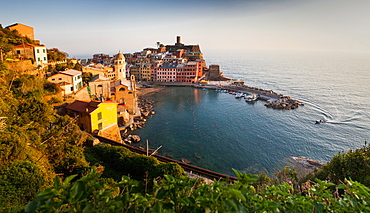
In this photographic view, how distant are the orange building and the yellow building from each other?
19.1m

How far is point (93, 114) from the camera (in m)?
14.2

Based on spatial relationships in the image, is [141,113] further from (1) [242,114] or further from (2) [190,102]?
(1) [242,114]

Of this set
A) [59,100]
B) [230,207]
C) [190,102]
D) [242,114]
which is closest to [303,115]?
[242,114]

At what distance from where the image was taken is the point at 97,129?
14609mm

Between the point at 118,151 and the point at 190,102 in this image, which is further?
the point at 190,102

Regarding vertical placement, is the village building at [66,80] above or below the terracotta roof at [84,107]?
above

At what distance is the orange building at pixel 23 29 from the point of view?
25.7m

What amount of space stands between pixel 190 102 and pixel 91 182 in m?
31.2

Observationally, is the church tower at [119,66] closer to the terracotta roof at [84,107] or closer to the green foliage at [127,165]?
the terracotta roof at [84,107]

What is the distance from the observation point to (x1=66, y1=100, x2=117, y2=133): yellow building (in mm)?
14148

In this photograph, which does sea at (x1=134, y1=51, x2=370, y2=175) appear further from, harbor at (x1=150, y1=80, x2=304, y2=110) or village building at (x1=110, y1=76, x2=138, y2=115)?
village building at (x1=110, y1=76, x2=138, y2=115)

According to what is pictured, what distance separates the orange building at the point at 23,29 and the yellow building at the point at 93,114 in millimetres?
19068

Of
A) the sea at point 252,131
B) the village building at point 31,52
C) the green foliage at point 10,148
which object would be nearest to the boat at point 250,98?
the sea at point 252,131

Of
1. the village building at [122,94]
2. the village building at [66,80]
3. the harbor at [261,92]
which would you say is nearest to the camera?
the village building at [66,80]
